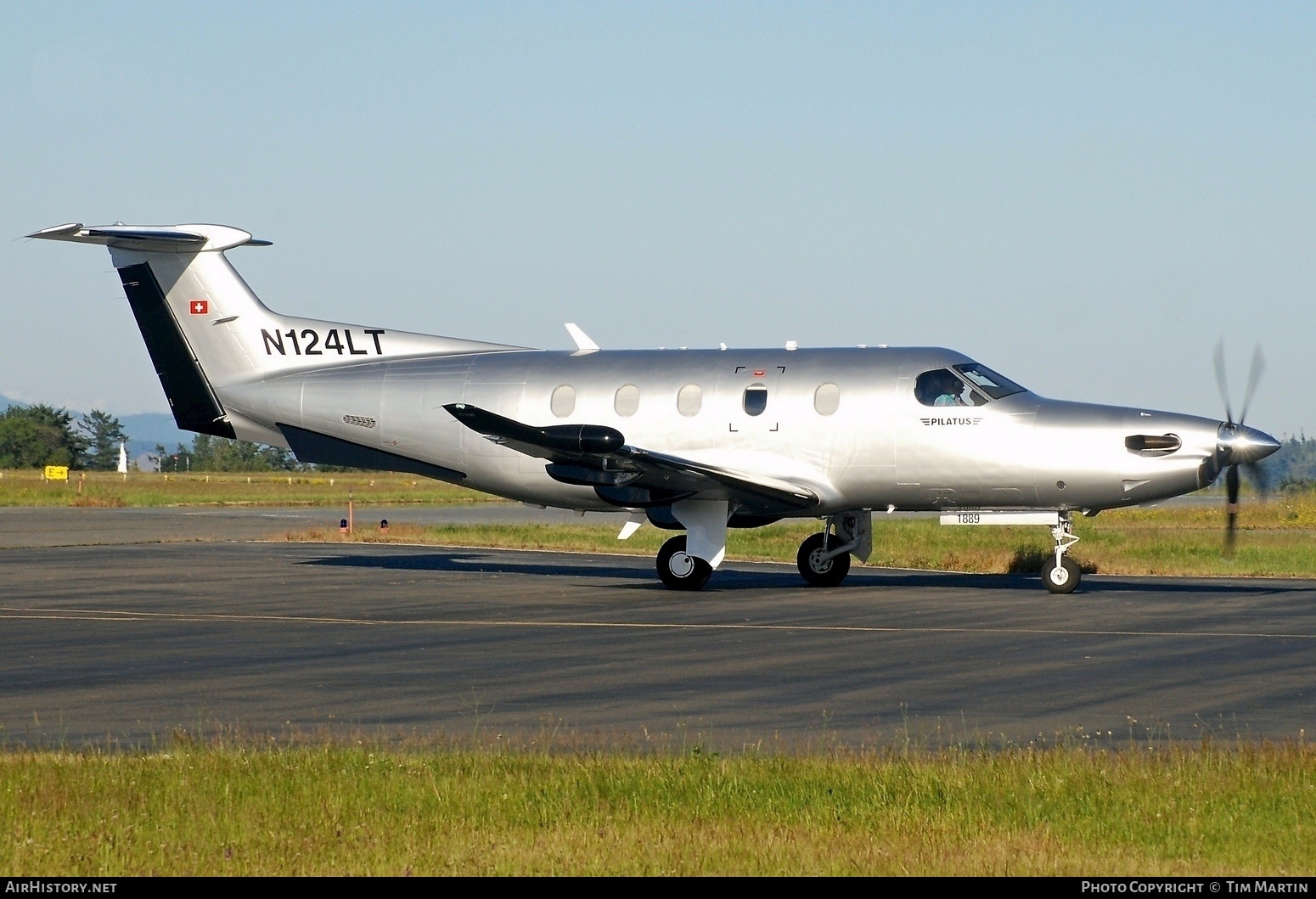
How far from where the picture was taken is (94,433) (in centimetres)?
16950

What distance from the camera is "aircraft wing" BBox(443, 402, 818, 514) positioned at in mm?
22547

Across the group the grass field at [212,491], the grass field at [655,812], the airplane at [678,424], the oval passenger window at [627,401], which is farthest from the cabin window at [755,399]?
the grass field at [212,491]

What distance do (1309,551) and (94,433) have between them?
15621 centimetres

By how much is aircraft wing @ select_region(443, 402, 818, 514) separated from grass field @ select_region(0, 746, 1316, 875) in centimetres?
1252

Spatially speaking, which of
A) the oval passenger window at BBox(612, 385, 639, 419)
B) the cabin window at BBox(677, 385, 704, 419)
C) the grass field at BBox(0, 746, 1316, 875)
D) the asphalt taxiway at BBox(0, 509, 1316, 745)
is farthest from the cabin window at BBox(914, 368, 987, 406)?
the grass field at BBox(0, 746, 1316, 875)

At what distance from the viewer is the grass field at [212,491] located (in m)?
65.6

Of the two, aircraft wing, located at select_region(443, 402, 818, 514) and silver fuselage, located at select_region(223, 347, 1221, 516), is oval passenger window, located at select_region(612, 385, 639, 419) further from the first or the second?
aircraft wing, located at select_region(443, 402, 818, 514)

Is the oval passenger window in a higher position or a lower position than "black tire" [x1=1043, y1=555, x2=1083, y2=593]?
higher

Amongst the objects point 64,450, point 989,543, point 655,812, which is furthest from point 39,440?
point 655,812

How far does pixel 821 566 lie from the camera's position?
25.0 meters

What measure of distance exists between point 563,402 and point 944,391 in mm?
6137

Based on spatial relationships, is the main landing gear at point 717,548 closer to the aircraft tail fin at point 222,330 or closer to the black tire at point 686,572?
the black tire at point 686,572

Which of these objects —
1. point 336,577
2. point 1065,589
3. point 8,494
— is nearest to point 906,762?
point 1065,589

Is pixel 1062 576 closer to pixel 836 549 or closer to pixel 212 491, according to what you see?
pixel 836 549
